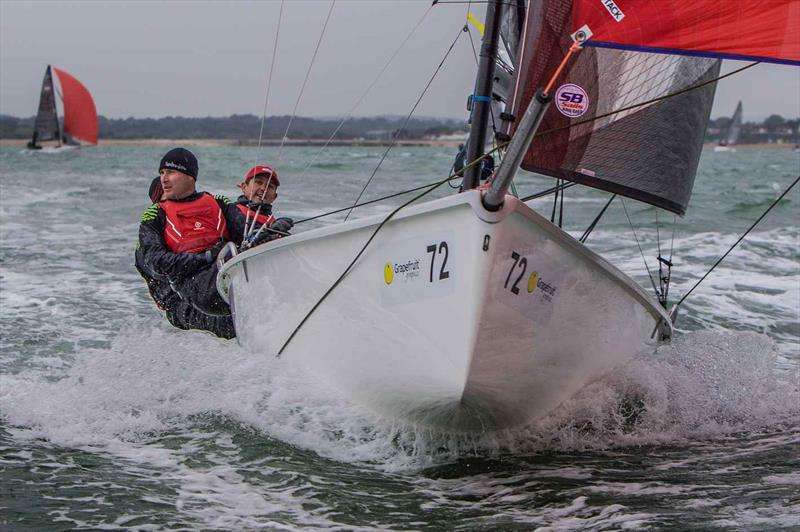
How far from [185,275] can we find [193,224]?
270mm

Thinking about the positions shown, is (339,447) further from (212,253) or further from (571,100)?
(571,100)

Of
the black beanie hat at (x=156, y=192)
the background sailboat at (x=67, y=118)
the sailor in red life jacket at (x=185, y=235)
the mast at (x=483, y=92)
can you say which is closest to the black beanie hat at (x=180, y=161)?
the sailor in red life jacket at (x=185, y=235)

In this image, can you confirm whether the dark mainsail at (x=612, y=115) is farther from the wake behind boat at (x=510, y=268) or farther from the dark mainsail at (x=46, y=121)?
the dark mainsail at (x=46, y=121)

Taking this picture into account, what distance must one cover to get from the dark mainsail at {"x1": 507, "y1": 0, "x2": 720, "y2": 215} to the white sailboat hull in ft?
1.74

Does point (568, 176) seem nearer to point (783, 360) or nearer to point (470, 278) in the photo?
point (470, 278)

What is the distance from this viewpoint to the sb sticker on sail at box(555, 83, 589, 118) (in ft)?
12.4

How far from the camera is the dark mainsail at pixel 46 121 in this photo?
43219 millimetres

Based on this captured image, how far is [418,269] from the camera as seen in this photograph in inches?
135

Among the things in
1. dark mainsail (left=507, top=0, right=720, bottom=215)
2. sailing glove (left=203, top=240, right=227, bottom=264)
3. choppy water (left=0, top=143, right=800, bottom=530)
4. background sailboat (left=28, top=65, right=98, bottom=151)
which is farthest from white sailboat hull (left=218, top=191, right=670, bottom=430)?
background sailboat (left=28, top=65, right=98, bottom=151)

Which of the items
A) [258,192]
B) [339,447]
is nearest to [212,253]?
[258,192]

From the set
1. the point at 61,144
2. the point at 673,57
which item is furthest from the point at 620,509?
the point at 61,144

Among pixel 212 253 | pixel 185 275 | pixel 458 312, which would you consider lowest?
pixel 185 275

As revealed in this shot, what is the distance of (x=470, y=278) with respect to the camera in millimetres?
3219

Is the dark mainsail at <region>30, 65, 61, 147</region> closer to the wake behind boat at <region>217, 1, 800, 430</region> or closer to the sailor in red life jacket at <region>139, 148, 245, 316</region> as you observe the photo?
the sailor in red life jacket at <region>139, 148, 245, 316</region>
